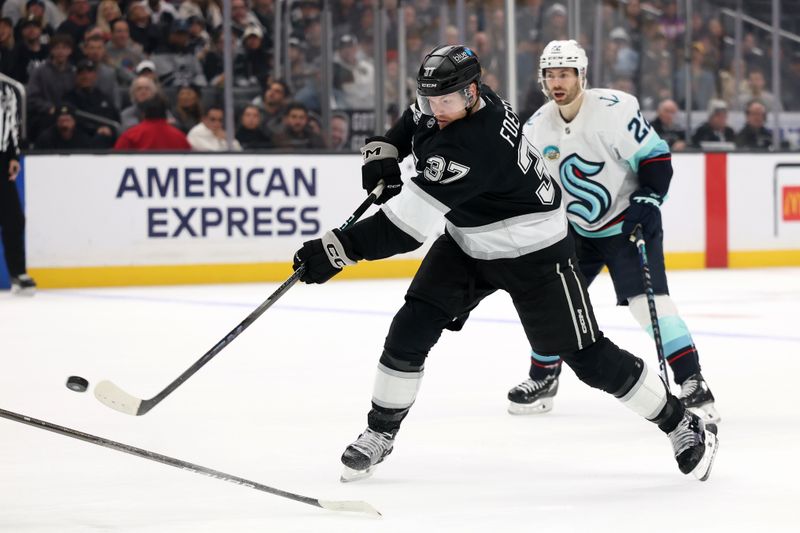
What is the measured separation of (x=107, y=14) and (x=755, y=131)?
16.3 feet

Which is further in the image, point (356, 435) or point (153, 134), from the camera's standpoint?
point (153, 134)

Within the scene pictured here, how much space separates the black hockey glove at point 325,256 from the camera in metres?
2.85

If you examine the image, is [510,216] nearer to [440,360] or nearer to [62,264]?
[440,360]

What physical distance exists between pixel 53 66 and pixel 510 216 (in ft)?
20.4

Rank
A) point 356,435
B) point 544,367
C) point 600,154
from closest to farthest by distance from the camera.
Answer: point 356,435
point 600,154
point 544,367

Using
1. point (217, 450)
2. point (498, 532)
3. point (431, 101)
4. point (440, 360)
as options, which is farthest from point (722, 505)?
point (440, 360)

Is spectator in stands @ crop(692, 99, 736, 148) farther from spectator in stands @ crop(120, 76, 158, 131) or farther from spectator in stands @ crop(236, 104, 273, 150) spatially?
spectator in stands @ crop(120, 76, 158, 131)

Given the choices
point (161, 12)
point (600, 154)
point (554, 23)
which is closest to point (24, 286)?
point (161, 12)

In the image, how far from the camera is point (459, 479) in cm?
296

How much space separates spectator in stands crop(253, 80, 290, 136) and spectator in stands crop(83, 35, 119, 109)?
0.96 meters

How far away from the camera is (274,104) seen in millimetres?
9078

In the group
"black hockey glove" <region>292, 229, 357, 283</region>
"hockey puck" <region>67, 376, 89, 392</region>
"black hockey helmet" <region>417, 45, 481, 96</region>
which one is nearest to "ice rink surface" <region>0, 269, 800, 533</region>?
"hockey puck" <region>67, 376, 89, 392</region>

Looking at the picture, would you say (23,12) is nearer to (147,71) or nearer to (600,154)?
(147,71)

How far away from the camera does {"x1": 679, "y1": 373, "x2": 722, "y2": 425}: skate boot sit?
3.63 metres
